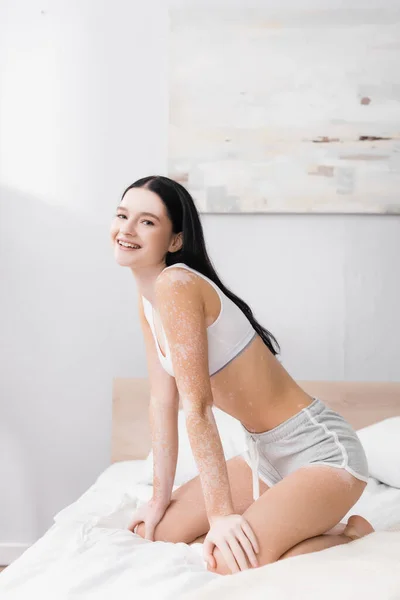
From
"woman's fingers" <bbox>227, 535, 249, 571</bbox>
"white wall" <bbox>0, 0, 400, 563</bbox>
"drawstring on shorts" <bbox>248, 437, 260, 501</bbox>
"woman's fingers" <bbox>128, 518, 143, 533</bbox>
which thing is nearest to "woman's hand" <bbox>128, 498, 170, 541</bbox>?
"woman's fingers" <bbox>128, 518, 143, 533</bbox>

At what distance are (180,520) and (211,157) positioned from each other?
5.25 feet

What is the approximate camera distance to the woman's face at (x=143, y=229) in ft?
4.96

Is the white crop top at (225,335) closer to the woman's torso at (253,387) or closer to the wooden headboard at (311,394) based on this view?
the woman's torso at (253,387)

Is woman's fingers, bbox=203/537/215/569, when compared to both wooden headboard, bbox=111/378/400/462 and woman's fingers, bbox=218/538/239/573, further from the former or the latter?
wooden headboard, bbox=111/378/400/462

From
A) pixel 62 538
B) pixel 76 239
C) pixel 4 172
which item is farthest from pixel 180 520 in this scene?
pixel 4 172

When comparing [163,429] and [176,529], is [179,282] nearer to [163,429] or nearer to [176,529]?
[163,429]

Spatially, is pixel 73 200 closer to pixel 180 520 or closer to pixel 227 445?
pixel 227 445

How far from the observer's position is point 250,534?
1219 millimetres

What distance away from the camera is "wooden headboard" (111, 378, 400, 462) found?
2.59 metres

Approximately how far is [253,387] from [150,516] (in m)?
0.38

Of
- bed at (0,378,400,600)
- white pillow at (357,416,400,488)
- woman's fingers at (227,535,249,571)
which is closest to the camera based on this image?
bed at (0,378,400,600)

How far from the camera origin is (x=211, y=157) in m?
2.72

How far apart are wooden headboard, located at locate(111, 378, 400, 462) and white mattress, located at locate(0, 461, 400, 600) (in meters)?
0.95

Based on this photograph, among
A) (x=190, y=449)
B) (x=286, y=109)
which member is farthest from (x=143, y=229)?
(x=286, y=109)
